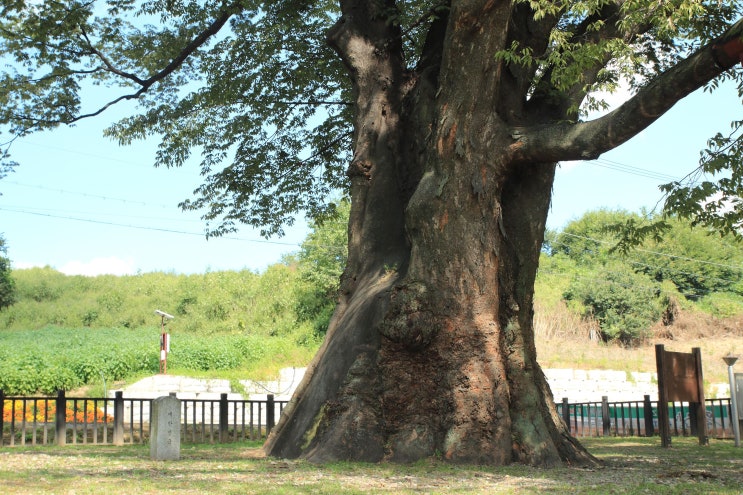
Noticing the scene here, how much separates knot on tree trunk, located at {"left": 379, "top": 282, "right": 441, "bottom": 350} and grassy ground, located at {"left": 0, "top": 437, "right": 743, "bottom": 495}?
1557 mm

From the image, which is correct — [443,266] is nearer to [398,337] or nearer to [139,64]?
[398,337]

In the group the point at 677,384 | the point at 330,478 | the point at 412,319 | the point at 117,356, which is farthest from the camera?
the point at 117,356

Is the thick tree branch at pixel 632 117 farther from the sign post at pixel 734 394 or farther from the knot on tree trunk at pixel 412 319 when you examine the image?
the sign post at pixel 734 394

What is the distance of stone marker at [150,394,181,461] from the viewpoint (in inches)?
388

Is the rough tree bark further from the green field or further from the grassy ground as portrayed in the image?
the green field

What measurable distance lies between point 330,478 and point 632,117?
539 centimetres

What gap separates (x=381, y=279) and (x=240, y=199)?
28.6 feet

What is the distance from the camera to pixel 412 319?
30.4 feet

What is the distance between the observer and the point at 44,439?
14812mm

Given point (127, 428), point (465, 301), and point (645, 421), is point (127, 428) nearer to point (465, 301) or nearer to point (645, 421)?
point (465, 301)

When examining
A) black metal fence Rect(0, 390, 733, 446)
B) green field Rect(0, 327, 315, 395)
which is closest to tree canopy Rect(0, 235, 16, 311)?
green field Rect(0, 327, 315, 395)

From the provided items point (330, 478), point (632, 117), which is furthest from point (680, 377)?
point (330, 478)

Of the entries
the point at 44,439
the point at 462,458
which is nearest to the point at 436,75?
the point at 462,458

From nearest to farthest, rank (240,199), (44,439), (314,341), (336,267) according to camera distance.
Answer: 1. (44,439)
2. (240,199)
3. (314,341)
4. (336,267)
